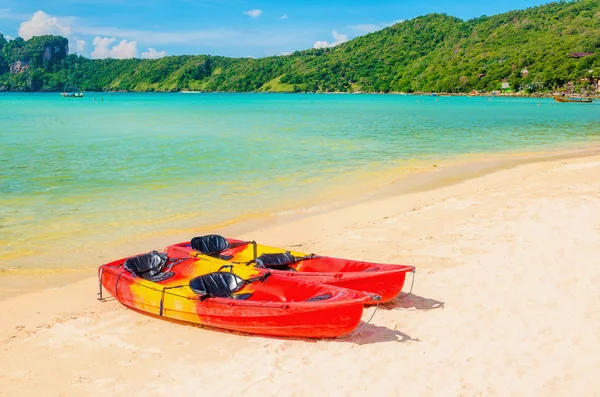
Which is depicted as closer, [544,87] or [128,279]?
[128,279]

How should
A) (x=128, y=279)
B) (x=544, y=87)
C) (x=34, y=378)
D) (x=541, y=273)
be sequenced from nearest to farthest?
(x=34, y=378) → (x=128, y=279) → (x=541, y=273) → (x=544, y=87)

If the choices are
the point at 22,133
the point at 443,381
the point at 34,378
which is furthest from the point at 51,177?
the point at 22,133

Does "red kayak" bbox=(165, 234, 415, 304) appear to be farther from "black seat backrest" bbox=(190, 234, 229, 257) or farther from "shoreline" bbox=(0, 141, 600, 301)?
"shoreline" bbox=(0, 141, 600, 301)

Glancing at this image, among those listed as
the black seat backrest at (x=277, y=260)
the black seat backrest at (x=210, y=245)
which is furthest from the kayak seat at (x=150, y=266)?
the black seat backrest at (x=277, y=260)

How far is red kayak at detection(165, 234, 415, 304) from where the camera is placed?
7.73 metres

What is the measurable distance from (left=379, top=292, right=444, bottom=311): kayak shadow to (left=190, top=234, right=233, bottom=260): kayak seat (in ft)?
9.95

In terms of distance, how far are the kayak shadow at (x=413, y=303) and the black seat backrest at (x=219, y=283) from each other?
88.3 inches

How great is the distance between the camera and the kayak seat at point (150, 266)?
8.62m

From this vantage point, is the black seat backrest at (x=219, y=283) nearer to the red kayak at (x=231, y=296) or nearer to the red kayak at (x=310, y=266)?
→ the red kayak at (x=231, y=296)

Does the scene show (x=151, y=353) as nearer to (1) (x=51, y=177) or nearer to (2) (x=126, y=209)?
(2) (x=126, y=209)

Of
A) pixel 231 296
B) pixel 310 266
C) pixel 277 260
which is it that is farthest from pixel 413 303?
pixel 231 296

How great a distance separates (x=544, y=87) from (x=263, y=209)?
484 feet

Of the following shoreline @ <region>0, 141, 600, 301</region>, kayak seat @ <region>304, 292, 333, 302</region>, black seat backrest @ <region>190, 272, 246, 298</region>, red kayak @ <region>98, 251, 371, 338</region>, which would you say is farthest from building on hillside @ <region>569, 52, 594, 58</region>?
kayak seat @ <region>304, 292, 333, 302</region>

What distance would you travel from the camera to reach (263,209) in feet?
50.1
